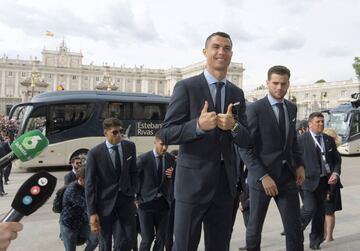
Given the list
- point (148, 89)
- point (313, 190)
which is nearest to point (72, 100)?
point (313, 190)

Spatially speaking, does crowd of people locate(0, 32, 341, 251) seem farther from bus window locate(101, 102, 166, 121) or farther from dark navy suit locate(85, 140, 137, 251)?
bus window locate(101, 102, 166, 121)

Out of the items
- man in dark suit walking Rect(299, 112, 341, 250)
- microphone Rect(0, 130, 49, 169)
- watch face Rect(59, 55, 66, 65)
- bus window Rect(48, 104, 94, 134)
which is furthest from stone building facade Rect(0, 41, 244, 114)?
microphone Rect(0, 130, 49, 169)

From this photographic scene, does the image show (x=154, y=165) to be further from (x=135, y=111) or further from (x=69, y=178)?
(x=135, y=111)

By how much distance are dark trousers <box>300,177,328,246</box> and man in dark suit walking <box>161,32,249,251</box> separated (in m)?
2.90

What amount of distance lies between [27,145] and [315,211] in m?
4.77

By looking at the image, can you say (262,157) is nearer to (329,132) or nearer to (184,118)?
(184,118)

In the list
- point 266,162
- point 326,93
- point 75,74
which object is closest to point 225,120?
point 266,162

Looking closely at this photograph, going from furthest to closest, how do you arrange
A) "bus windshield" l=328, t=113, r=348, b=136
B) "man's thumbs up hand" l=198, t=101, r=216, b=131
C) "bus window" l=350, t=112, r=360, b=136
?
"bus windshield" l=328, t=113, r=348, b=136, "bus window" l=350, t=112, r=360, b=136, "man's thumbs up hand" l=198, t=101, r=216, b=131

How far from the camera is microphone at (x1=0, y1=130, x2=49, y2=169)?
156 cm

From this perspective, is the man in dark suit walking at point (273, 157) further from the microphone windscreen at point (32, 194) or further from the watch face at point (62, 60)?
the watch face at point (62, 60)

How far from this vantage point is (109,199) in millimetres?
4254

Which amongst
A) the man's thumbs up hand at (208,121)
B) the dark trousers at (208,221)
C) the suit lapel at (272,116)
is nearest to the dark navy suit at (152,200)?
the suit lapel at (272,116)

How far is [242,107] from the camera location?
3008 millimetres

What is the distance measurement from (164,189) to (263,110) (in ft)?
5.84
